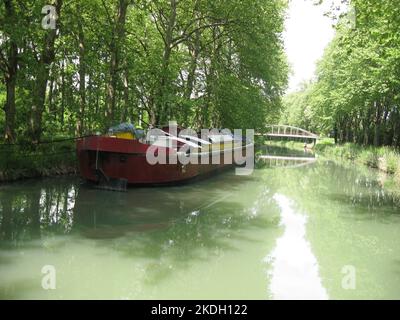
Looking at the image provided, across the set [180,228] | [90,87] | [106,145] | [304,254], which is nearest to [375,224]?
[304,254]

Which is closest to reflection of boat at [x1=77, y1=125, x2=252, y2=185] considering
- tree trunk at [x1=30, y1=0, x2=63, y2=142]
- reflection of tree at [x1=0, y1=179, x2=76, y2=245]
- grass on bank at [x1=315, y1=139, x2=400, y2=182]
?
reflection of tree at [x1=0, y1=179, x2=76, y2=245]

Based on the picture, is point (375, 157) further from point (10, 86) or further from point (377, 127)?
point (10, 86)

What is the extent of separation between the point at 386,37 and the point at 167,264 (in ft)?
33.7

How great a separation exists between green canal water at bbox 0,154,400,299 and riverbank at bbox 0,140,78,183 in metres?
0.66

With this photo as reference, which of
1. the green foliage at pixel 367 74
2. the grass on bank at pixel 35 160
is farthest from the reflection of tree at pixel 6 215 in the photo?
the green foliage at pixel 367 74

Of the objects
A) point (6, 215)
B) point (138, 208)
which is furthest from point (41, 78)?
point (138, 208)

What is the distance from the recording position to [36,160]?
15250mm

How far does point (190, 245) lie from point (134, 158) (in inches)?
243

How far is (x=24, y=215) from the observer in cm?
1017

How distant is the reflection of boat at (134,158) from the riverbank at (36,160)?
6.33ft

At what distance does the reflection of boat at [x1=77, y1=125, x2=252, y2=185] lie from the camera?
13.8 metres

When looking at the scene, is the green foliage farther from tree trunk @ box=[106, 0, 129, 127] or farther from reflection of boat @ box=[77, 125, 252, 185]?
tree trunk @ box=[106, 0, 129, 127]

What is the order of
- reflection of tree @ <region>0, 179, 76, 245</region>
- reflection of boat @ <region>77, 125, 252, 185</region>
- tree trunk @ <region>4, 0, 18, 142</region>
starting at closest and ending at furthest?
reflection of tree @ <region>0, 179, 76, 245</region>
reflection of boat @ <region>77, 125, 252, 185</region>
tree trunk @ <region>4, 0, 18, 142</region>

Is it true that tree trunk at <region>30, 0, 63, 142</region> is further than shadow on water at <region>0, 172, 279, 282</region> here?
Yes
